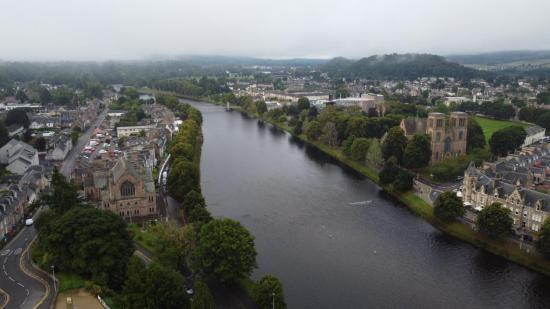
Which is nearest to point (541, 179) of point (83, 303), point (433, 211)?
point (433, 211)

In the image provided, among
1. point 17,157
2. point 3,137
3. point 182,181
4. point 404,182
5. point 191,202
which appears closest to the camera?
point 191,202

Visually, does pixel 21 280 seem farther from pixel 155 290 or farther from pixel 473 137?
pixel 473 137

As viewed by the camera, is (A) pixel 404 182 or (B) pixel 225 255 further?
(A) pixel 404 182

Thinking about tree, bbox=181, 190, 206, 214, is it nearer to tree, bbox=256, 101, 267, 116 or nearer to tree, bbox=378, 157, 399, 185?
tree, bbox=378, 157, 399, 185

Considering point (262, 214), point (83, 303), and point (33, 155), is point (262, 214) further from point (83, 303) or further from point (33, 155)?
point (33, 155)

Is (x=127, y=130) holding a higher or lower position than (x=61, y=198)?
lower

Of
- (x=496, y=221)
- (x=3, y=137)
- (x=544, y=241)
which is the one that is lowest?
(x=544, y=241)

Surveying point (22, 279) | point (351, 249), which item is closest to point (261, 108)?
point (351, 249)

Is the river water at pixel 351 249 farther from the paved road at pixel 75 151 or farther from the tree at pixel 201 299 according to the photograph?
the paved road at pixel 75 151
